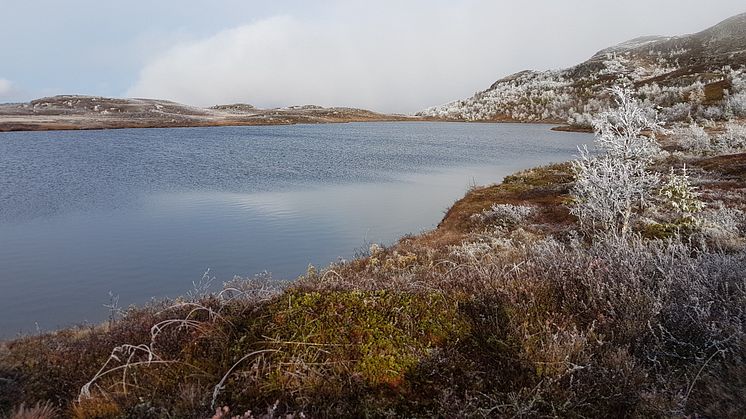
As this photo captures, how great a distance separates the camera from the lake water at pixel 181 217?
1346cm

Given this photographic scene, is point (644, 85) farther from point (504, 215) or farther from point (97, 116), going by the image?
point (97, 116)

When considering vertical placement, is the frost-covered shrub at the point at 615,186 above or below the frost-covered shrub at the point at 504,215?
above

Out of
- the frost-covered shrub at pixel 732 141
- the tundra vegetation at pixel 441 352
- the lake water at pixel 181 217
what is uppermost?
the frost-covered shrub at pixel 732 141

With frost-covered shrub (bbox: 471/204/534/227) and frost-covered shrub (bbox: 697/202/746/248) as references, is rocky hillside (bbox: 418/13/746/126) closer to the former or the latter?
frost-covered shrub (bbox: 471/204/534/227)

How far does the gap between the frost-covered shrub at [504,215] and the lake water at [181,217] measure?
3029mm

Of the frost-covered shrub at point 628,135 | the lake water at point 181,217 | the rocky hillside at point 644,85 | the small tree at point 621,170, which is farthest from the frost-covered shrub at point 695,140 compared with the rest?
the rocky hillside at point 644,85

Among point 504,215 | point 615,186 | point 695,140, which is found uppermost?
point 695,140

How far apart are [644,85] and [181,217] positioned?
11808cm

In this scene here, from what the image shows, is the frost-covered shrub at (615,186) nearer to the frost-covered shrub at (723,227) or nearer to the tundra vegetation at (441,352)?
the frost-covered shrub at (723,227)

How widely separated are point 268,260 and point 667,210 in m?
14.1

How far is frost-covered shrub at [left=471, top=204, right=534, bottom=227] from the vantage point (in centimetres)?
1738

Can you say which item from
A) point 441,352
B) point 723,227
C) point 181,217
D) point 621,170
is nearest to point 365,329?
point 441,352

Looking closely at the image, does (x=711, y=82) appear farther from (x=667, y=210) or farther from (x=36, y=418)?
(x=36, y=418)

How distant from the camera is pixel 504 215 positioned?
18.2 m
